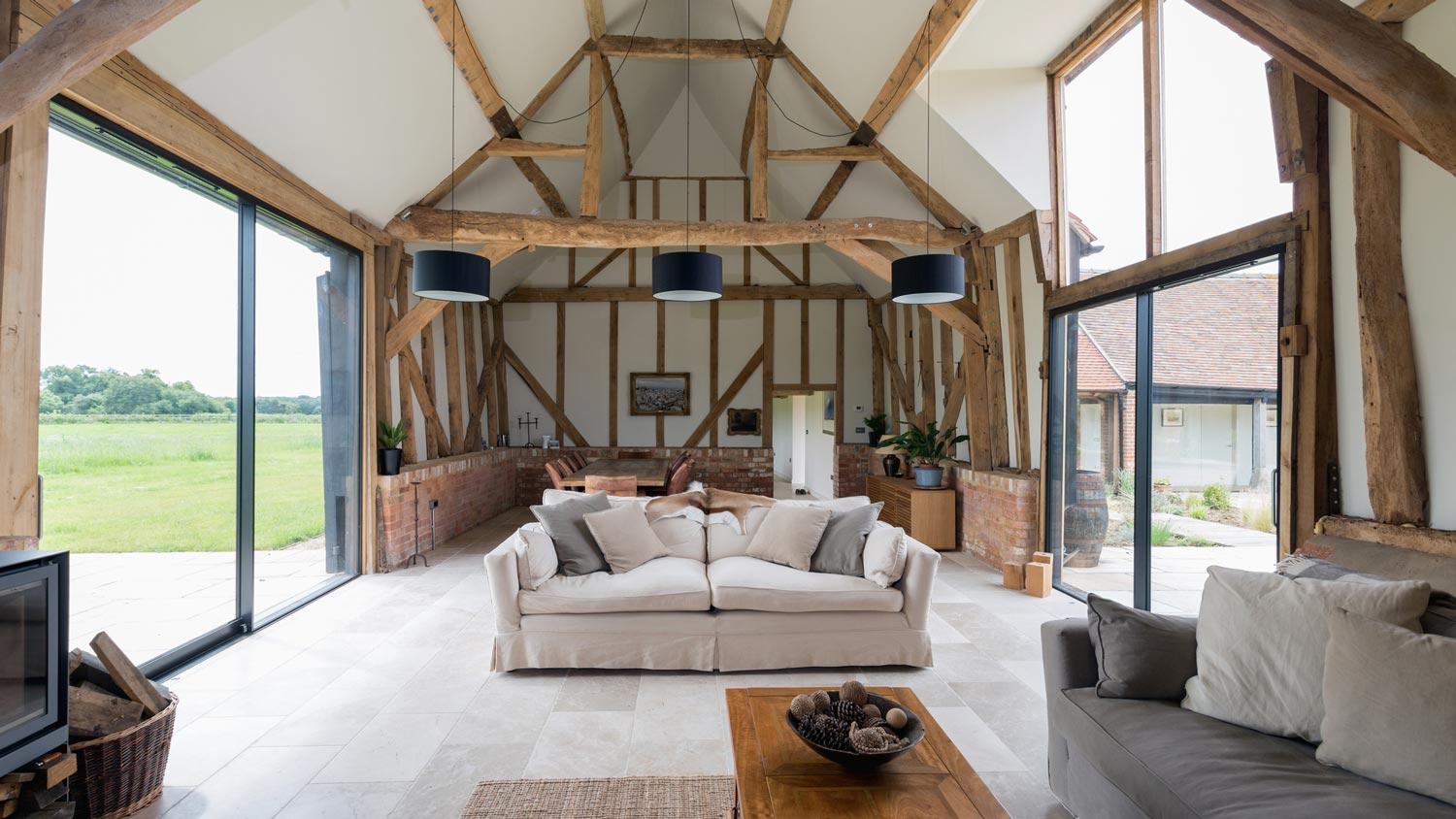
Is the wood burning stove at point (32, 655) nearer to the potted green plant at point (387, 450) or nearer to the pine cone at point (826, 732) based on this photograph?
the pine cone at point (826, 732)

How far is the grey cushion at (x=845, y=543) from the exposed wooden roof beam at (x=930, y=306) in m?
3.07

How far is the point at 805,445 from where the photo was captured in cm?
1370

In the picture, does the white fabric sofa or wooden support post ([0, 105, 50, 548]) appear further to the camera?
the white fabric sofa

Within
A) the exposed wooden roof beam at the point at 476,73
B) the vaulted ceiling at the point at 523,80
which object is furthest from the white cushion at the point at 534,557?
the exposed wooden roof beam at the point at 476,73

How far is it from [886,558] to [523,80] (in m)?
5.13

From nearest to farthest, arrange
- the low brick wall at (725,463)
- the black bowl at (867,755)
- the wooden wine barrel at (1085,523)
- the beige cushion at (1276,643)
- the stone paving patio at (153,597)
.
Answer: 1. the black bowl at (867,755)
2. the beige cushion at (1276,643)
3. the stone paving patio at (153,597)
4. the wooden wine barrel at (1085,523)
5. the low brick wall at (725,463)

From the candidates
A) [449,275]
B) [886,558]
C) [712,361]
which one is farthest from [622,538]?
[712,361]

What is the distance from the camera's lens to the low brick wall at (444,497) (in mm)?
6156

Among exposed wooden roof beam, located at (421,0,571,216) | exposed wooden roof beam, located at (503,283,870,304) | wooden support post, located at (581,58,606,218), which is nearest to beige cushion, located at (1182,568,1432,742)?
exposed wooden roof beam, located at (421,0,571,216)

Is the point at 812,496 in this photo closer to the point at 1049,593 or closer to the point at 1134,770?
the point at 1049,593

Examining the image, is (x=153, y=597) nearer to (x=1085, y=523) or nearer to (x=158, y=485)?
(x=158, y=485)

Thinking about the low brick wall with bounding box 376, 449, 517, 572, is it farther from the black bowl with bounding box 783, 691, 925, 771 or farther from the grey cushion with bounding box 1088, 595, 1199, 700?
the grey cushion with bounding box 1088, 595, 1199, 700

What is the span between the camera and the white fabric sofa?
12.6ft

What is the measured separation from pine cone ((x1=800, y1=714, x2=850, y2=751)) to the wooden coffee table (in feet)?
0.29
